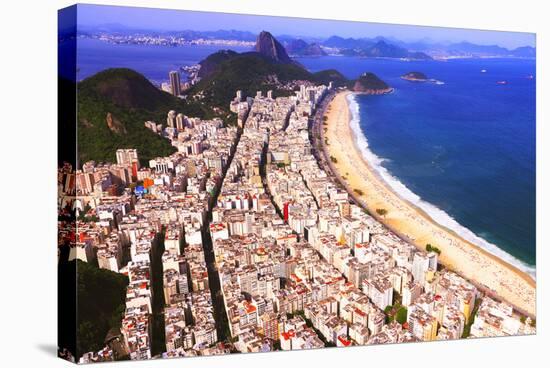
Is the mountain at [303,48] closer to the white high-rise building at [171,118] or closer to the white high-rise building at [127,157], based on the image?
the white high-rise building at [171,118]

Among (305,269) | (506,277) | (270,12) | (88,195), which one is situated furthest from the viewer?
(506,277)

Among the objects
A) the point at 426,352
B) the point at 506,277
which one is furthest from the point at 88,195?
the point at 506,277

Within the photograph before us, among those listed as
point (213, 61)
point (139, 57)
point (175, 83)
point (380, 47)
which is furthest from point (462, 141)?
point (139, 57)

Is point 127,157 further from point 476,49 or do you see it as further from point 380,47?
point 476,49

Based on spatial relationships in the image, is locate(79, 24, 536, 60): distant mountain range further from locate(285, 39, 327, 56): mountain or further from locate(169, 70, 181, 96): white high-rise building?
locate(169, 70, 181, 96): white high-rise building

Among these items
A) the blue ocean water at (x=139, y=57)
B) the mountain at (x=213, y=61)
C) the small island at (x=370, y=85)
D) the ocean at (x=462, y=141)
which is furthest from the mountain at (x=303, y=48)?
the small island at (x=370, y=85)
